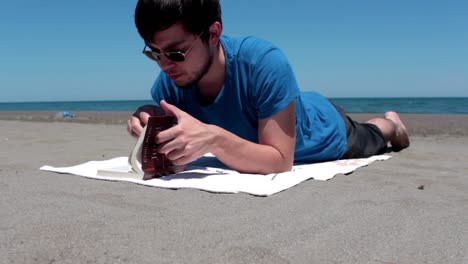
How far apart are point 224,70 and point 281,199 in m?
0.87

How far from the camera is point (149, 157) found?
8.46ft

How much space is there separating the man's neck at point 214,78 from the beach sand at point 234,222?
28.4 inches

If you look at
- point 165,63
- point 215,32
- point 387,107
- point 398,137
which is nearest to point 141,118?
point 165,63

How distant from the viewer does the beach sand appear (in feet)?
4.88

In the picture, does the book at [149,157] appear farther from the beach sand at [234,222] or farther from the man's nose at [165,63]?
the man's nose at [165,63]

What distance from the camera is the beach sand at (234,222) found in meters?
1.49

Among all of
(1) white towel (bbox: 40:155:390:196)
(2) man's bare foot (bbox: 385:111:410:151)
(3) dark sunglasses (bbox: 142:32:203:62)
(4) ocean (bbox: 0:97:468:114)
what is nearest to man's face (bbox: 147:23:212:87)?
(3) dark sunglasses (bbox: 142:32:203:62)

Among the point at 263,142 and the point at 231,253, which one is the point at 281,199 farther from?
the point at 231,253

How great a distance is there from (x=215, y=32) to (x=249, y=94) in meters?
0.42

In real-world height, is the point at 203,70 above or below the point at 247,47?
below

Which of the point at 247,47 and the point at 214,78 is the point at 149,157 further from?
the point at 247,47

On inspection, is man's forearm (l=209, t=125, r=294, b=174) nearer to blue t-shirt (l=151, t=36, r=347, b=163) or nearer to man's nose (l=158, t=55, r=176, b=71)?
blue t-shirt (l=151, t=36, r=347, b=163)

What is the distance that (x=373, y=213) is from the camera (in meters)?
2.01

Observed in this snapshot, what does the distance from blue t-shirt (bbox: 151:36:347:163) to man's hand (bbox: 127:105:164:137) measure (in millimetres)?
210
